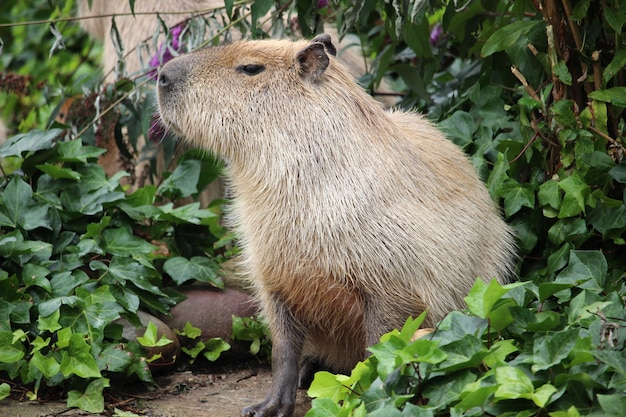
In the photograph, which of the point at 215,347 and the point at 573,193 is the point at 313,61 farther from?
the point at 215,347

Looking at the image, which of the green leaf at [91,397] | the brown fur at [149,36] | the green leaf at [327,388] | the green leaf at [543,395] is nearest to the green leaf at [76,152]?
the brown fur at [149,36]

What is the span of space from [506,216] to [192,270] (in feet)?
4.98

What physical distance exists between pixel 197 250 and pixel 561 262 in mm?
1894

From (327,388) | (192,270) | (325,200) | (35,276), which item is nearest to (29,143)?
(35,276)

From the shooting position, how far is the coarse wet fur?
332 cm

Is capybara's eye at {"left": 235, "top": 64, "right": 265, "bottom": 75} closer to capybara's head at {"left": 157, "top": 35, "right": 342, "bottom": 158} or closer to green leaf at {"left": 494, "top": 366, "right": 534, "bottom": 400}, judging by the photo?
capybara's head at {"left": 157, "top": 35, "right": 342, "bottom": 158}

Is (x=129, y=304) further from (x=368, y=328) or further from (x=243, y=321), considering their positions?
(x=368, y=328)

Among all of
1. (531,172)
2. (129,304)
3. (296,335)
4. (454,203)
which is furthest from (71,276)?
(531,172)

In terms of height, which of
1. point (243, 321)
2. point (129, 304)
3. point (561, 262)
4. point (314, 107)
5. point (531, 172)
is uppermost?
point (314, 107)

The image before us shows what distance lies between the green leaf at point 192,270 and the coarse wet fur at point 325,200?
26.7 inches

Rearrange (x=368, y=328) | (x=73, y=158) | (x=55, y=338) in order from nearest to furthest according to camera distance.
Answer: (x=368, y=328) < (x=55, y=338) < (x=73, y=158)

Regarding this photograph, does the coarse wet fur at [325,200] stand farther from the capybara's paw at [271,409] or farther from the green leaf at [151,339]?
the green leaf at [151,339]

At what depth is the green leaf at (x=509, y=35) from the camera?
3.63 metres

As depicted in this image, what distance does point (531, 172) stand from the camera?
12.5 feet
